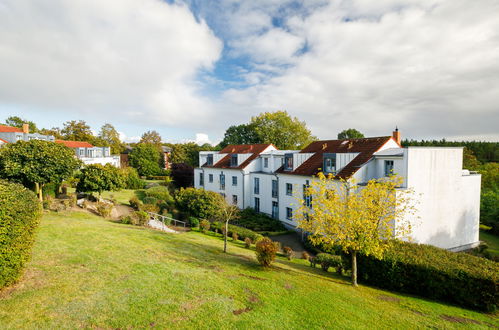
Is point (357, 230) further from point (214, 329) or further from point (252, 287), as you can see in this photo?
point (214, 329)

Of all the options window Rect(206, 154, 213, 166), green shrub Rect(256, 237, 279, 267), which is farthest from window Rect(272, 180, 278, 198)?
green shrub Rect(256, 237, 279, 267)

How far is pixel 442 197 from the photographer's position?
2164 centimetres

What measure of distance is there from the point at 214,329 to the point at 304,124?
5321 cm

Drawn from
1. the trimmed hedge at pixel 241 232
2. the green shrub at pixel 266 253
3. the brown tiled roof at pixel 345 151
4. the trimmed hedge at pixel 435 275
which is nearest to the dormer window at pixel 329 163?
the brown tiled roof at pixel 345 151

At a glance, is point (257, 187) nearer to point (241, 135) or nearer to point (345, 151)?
point (345, 151)

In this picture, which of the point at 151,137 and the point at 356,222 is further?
the point at 151,137

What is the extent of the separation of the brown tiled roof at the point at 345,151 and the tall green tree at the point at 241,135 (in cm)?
2987

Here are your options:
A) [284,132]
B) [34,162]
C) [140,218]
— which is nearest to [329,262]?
[140,218]

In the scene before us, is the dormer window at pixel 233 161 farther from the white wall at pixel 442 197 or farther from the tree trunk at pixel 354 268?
the tree trunk at pixel 354 268

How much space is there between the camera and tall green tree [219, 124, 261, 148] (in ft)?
196

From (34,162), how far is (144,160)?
1545 inches

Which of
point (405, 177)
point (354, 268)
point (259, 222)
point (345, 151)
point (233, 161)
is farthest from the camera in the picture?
point (233, 161)

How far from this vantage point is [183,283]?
9.52 m

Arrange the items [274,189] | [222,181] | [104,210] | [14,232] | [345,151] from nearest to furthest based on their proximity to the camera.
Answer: [14,232], [104,210], [345,151], [274,189], [222,181]
